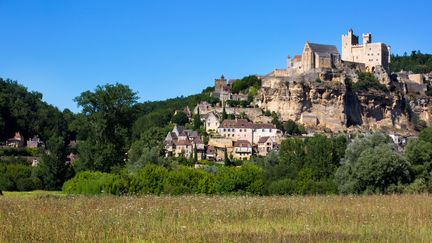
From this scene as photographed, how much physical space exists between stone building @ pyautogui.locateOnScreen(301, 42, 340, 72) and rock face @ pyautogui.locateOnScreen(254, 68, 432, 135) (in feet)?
10.6

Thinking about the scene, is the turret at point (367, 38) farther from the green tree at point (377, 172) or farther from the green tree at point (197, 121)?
the green tree at point (377, 172)

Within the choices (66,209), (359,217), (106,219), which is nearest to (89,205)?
(66,209)

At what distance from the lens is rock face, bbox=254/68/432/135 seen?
11688 cm

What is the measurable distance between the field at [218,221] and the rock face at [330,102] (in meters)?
99.7

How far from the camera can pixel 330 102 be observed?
119m

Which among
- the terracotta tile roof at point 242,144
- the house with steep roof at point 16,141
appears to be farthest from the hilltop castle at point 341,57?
the house with steep roof at point 16,141

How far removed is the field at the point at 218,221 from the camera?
441 inches

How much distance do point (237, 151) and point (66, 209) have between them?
292 ft

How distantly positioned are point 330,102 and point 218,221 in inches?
4258

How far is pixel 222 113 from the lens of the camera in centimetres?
11281

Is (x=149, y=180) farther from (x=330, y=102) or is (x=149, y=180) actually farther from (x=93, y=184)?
(x=330, y=102)

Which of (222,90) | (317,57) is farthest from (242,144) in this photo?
(317,57)

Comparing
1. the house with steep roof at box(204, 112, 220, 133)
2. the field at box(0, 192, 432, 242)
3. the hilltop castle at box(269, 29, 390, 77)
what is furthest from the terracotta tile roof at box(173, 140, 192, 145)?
the field at box(0, 192, 432, 242)

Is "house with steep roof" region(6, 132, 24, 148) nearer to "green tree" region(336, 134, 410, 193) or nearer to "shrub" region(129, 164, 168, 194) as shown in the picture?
"shrub" region(129, 164, 168, 194)
